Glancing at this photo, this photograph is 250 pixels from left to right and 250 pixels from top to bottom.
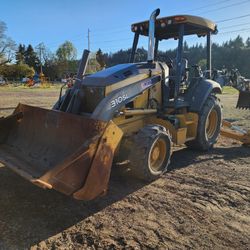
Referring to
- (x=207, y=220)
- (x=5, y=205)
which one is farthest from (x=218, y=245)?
(x=5, y=205)

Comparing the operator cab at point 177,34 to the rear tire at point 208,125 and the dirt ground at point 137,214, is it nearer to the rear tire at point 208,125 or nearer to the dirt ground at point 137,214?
the rear tire at point 208,125

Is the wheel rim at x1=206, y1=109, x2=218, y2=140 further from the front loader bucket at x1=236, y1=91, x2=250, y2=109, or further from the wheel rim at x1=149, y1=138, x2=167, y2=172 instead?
the front loader bucket at x1=236, y1=91, x2=250, y2=109

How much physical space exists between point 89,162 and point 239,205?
2.15 meters

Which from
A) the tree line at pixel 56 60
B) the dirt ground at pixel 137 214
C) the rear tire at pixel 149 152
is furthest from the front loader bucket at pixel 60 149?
the tree line at pixel 56 60

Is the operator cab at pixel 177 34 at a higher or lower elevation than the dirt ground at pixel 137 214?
higher

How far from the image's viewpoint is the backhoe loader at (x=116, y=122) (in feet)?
12.9

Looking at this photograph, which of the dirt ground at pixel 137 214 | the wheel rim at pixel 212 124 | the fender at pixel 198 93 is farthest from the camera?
the wheel rim at pixel 212 124

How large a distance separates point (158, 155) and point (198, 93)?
208 cm

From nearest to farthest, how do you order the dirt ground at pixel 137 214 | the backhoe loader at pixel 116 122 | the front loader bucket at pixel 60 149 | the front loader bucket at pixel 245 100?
the dirt ground at pixel 137 214 < the front loader bucket at pixel 60 149 < the backhoe loader at pixel 116 122 < the front loader bucket at pixel 245 100

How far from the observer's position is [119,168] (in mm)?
5703

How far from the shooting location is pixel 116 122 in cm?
520

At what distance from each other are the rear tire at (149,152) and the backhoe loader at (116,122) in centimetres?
2

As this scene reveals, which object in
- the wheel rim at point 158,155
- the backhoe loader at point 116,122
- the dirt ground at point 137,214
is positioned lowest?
the dirt ground at point 137,214

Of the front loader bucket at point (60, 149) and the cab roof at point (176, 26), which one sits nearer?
the front loader bucket at point (60, 149)
